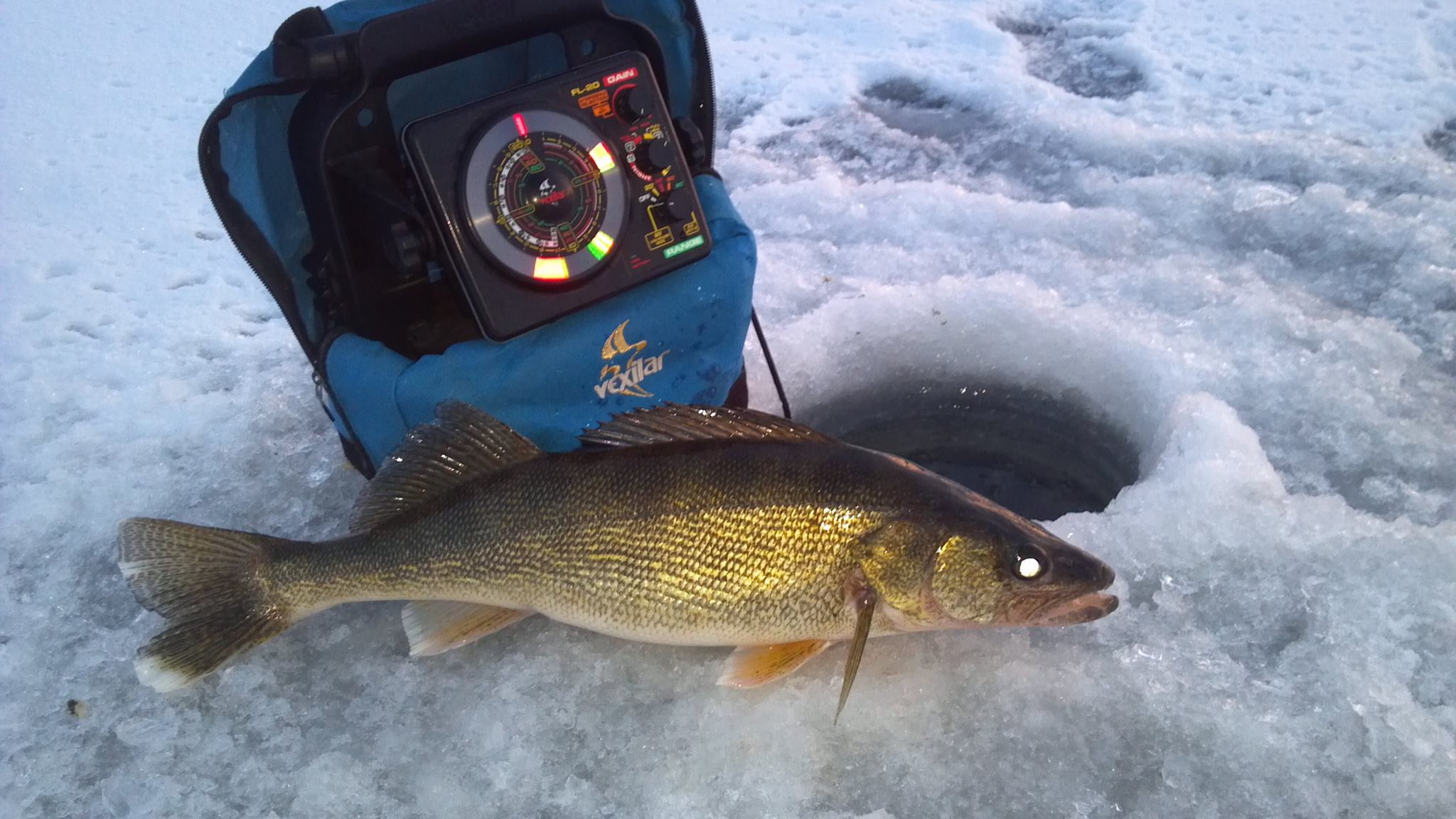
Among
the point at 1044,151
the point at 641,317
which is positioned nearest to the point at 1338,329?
the point at 1044,151

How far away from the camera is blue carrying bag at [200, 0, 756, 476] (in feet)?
6.51

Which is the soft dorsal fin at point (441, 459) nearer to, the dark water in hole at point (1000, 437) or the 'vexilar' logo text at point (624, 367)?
the 'vexilar' logo text at point (624, 367)

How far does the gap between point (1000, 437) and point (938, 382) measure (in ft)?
0.79

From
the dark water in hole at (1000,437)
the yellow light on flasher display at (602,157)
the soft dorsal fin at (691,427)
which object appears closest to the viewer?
the soft dorsal fin at (691,427)

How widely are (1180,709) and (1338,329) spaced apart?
138 cm

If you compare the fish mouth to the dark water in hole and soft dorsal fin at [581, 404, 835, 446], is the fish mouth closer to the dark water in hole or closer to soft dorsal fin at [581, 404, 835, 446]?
soft dorsal fin at [581, 404, 835, 446]

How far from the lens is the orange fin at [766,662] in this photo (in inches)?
73.4

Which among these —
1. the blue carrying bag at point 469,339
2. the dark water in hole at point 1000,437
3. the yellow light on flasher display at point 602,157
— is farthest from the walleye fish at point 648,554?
the dark water in hole at point 1000,437

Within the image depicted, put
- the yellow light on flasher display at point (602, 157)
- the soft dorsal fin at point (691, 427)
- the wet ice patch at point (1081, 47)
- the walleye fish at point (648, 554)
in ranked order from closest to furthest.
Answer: the walleye fish at point (648, 554)
the soft dorsal fin at point (691, 427)
the yellow light on flasher display at point (602, 157)
the wet ice patch at point (1081, 47)

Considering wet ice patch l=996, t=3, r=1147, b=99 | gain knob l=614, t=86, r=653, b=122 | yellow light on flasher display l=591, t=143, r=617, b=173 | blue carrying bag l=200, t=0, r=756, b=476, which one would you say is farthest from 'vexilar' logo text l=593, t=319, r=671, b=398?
wet ice patch l=996, t=3, r=1147, b=99

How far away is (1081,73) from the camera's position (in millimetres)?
3955

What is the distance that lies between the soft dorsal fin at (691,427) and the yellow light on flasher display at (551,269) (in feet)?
1.04

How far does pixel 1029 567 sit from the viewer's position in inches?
69.7

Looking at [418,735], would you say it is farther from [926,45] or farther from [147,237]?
[926,45]
